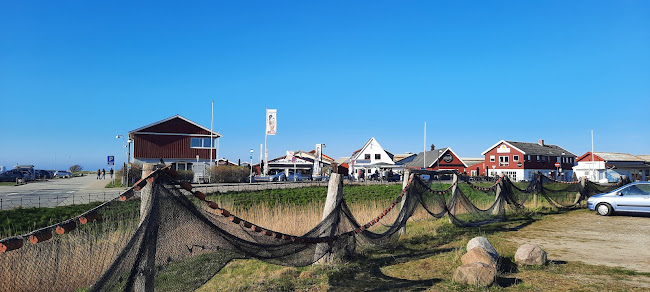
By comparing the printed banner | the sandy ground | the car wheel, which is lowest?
the sandy ground

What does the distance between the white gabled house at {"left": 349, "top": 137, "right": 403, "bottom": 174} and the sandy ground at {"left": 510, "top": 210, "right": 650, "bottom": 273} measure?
2103 inches

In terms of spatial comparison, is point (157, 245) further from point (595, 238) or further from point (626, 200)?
point (626, 200)

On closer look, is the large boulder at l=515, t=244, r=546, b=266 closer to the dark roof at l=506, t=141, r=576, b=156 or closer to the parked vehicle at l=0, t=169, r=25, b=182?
the parked vehicle at l=0, t=169, r=25, b=182

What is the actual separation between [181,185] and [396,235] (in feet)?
19.3

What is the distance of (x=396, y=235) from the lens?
9219 mm

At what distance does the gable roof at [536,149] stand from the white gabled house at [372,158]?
15.1 meters

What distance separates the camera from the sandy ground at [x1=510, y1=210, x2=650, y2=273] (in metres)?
7.86

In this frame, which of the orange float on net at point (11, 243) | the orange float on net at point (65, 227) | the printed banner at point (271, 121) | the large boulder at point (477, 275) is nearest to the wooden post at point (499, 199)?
the large boulder at point (477, 275)

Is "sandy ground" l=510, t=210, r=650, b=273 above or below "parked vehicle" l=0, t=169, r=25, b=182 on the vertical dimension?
below

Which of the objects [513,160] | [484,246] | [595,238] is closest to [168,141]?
[595,238]

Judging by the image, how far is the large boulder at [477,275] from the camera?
5.93 meters

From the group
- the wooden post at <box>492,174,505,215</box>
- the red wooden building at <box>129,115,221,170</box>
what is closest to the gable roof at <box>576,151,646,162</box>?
the red wooden building at <box>129,115,221,170</box>

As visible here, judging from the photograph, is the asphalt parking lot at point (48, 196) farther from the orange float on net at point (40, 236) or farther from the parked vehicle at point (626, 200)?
the parked vehicle at point (626, 200)

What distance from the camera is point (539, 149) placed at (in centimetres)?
6706
